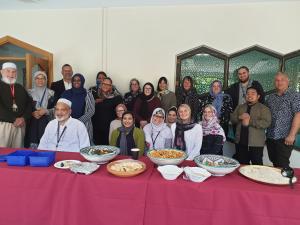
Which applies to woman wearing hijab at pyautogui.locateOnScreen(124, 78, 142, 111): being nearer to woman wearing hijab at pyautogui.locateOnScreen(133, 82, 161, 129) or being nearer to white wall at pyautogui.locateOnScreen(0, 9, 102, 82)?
woman wearing hijab at pyautogui.locateOnScreen(133, 82, 161, 129)

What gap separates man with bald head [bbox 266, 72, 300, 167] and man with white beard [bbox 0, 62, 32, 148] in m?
2.85

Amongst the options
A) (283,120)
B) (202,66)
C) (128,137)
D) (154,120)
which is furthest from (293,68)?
(128,137)

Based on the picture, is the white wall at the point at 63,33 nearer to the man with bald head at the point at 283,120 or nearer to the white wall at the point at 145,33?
the white wall at the point at 145,33

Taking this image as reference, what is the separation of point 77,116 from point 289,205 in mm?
2492

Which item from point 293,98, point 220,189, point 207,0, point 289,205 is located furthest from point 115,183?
point 207,0

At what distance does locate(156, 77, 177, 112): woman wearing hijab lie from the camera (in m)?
3.58

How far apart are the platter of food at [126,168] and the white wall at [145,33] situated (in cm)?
253

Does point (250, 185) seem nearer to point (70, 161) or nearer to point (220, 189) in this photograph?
point (220, 189)

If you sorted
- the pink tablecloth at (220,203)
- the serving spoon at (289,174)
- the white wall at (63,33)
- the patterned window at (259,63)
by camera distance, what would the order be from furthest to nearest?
the white wall at (63,33)
the patterned window at (259,63)
the serving spoon at (289,174)
the pink tablecloth at (220,203)

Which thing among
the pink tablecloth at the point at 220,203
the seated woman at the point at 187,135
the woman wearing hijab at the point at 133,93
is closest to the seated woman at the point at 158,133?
the seated woman at the point at 187,135

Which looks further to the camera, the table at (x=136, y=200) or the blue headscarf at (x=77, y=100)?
the blue headscarf at (x=77, y=100)

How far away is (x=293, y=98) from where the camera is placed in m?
2.61

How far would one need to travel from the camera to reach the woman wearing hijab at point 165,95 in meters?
3.58

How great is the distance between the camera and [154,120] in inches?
112
